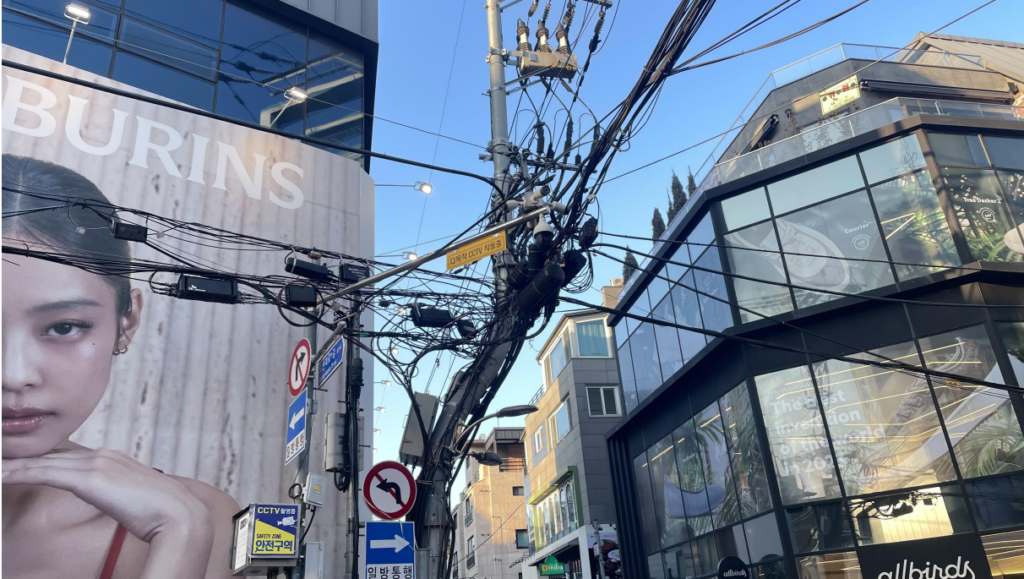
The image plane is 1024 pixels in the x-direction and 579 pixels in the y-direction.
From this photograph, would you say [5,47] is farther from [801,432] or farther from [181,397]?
[801,432]

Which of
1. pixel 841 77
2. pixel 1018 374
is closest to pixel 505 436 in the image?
pixel 841 77

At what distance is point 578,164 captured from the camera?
30.4 feet

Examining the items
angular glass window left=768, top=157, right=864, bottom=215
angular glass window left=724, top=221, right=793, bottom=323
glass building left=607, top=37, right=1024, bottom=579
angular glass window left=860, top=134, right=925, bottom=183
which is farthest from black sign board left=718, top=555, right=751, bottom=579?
angular glass window left=860, top=134, right=925, bottom=183

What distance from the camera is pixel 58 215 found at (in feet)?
35.7

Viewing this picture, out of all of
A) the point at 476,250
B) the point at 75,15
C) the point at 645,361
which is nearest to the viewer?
Result: the point at 476,250

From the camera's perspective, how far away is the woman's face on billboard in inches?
389

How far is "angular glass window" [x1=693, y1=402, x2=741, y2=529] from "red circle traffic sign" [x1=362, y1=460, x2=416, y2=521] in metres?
9.44

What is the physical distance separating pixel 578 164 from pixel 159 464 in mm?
7682

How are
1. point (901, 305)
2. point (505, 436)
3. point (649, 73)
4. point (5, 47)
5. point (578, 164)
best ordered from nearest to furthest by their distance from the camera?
point (649, 73) < point (578, 164) < point (5, 47) < point (901, 305) < point (505, 436)

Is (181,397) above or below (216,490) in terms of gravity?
above

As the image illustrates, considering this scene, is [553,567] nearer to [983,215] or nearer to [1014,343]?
[1014,343]

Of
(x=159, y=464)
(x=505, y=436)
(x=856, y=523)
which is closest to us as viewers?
(x=159, y=464)

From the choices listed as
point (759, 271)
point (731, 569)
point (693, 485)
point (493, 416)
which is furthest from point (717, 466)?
point (493, 416)

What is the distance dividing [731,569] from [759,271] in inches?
257
